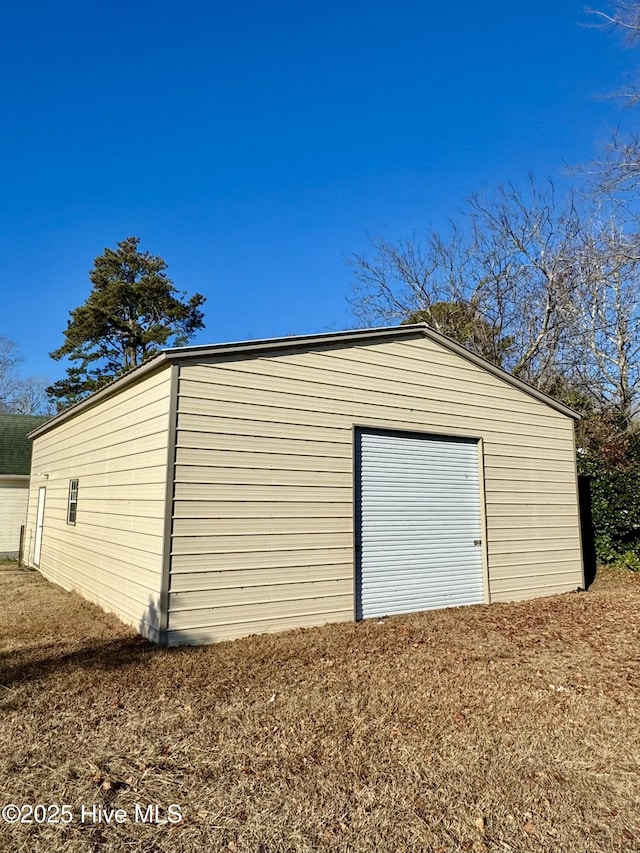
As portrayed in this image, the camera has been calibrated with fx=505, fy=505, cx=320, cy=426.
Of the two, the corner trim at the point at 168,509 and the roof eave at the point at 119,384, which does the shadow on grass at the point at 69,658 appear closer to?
the corner trim at the point at 168,509

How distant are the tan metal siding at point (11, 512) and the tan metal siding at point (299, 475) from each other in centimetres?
1278

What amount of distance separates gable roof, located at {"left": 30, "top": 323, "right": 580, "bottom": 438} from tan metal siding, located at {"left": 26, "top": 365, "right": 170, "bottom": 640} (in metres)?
0.16

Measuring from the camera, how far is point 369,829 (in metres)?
2.63

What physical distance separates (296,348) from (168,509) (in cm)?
276

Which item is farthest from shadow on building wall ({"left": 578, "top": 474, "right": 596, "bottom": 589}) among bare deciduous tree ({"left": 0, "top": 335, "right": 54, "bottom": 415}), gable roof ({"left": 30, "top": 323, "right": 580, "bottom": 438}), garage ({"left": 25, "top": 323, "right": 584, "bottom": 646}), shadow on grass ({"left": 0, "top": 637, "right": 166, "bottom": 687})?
bare deciduous tree ({"left": 0, "top": 335, "right": 54, "bottom": 415})

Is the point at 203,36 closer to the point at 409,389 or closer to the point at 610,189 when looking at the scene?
the point at 409,389

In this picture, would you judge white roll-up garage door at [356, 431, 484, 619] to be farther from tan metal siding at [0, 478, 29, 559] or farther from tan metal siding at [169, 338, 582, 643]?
tan metal siding at [0, 478, 29, 559]

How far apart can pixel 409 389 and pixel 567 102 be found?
8731 mm

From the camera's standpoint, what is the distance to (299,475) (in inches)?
264

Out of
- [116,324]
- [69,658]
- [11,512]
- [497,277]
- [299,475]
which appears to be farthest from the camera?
[116,324]

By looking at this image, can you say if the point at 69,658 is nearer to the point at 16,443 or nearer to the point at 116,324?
the point at 16,443

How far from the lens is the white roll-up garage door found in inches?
287

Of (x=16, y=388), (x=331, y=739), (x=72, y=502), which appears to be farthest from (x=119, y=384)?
(x=16, y=388)

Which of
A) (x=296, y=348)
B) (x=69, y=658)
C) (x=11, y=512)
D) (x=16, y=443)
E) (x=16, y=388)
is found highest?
(x=16, y=388)
